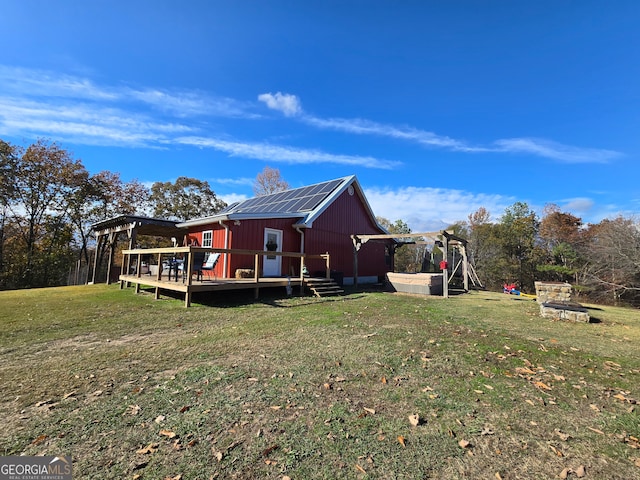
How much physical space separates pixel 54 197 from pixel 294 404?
1087 inches

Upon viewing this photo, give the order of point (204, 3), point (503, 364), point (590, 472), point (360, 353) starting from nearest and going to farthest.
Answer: point (590, 472), point (503, 364), point (360, 353), point (204, 3)

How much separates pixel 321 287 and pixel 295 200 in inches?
276

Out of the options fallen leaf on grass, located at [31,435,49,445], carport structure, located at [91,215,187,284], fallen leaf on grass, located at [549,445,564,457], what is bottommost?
fallen leaf on grass, located at [31,435,49,445]

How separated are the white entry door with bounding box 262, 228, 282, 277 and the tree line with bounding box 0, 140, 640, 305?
34.9 ft

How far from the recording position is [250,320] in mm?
7141

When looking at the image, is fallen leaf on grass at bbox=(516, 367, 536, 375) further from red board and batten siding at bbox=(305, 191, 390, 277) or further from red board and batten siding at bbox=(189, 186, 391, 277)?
red board and batten siding at bbox=(305, 191, 390, 277)

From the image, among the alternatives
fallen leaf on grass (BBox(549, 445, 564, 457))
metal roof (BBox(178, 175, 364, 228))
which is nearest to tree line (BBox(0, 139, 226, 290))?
metal roof (BBox(178, 175, 364, 228))

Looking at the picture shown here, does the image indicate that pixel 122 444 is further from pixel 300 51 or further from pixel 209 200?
pixel 209 200

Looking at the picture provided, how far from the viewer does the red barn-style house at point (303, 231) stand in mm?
12492

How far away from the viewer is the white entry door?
12977 millimetres

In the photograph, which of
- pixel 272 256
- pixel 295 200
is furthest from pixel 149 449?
pixel 295 200

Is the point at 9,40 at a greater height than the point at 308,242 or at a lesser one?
greater

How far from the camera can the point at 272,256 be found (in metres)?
13.5

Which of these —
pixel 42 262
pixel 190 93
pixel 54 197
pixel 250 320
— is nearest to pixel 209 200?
pixel 54 197
